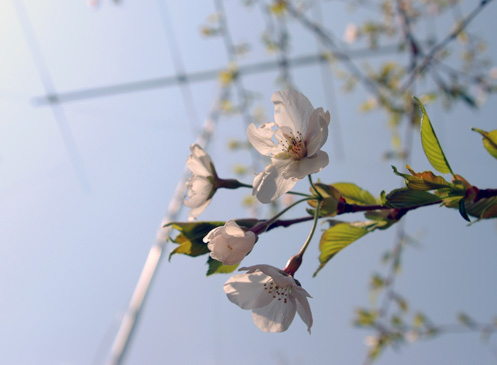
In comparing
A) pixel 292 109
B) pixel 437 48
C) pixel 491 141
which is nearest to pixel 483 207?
pixel 491 141

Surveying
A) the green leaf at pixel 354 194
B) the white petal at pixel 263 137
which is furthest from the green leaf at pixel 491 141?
the white petal at pixel 263 137

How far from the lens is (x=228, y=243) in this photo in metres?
0.50

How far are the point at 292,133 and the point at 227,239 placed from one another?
0.76ft

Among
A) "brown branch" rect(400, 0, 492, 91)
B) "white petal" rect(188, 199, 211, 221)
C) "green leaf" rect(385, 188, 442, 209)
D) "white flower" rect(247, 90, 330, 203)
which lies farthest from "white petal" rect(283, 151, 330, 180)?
"brown branch" rect(400, 0, 492, 91)

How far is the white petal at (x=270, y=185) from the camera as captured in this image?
0.53m

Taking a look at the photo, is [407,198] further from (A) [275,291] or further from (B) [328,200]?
(A) [275,291]

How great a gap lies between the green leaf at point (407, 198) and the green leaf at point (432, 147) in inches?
2.4

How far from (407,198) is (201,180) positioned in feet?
1.31

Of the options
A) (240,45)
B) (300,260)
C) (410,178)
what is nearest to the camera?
(410,178)

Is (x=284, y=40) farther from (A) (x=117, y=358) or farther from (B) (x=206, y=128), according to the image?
(A) (x=117, y=358)

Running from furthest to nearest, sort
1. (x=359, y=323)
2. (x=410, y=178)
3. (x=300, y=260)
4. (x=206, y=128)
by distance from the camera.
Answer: (x=359, y=323)
(x=206, y=128)
(x=300, y=260)
(x=410, y=178)

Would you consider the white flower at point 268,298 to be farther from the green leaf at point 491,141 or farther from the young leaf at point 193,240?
the green leaf at point 491,141

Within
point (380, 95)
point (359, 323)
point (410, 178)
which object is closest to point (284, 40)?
point (380, 95)

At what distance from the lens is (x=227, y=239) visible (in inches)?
19.7
